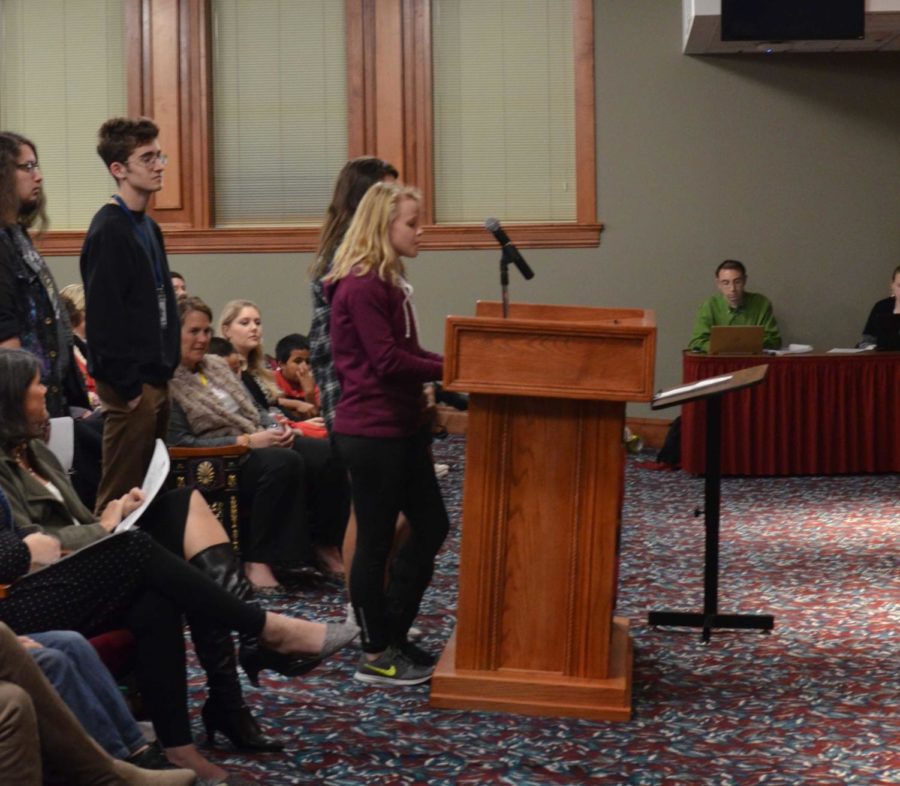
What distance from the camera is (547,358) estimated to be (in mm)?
3115

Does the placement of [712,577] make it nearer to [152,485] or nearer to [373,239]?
[373,239]

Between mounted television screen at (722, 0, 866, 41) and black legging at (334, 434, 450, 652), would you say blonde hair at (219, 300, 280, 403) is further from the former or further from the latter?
mounted television screen at (722, 0, 866, 41)

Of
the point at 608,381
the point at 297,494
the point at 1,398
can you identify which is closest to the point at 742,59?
the point at 297,494

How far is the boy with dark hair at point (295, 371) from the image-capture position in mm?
6082

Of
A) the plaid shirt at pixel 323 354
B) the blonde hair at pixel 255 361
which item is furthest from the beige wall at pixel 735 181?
the plaid shirt at pixel 323 354

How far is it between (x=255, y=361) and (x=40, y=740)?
3436 millimetres

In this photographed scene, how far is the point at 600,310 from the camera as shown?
145 inches

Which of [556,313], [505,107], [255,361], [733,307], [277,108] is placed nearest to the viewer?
[556,313]

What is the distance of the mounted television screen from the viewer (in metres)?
7.54

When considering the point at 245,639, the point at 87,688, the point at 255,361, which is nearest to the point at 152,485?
the point at 245,639

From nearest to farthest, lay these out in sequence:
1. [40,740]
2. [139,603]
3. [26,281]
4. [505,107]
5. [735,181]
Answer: [40,740] < [139,603] < [26,281] < [735,181] < [505,107]

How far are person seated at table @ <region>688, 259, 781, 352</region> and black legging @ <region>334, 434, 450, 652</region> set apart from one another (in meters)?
5.10

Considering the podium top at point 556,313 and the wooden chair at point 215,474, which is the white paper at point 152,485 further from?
the wooden chair at point 215,474

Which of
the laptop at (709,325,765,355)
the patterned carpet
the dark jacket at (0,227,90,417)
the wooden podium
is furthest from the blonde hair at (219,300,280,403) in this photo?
the laptop at (709,325,765,355)
